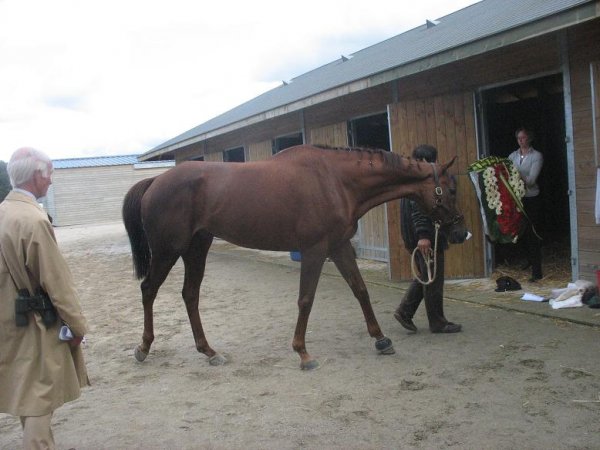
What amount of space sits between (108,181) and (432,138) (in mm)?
32379

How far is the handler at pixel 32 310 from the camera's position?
8.19 ft

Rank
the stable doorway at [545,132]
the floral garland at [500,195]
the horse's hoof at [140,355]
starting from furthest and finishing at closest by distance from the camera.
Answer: the stable doorway at [545,132] → the floral garland at [500,195] → the horse's hoof at [140,355]

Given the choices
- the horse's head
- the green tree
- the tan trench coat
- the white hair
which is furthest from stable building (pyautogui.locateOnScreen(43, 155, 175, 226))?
the tan trench coat

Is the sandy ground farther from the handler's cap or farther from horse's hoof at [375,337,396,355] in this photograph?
the handler's cap

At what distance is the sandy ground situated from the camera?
312cm

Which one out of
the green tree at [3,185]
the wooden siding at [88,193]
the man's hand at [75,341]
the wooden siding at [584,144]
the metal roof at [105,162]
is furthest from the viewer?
the metal roof at [105,162]

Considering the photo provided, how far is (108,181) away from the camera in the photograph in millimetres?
36188

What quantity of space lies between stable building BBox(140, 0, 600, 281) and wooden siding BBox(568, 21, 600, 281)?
10mm

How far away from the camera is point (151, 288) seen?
4914mm

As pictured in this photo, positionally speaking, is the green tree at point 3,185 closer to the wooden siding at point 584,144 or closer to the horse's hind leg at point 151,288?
the horse's hind leg at point 151,288

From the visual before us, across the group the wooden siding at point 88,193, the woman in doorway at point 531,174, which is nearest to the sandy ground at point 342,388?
the woman in doorway at point 531,174

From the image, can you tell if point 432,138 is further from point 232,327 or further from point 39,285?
point 39,285

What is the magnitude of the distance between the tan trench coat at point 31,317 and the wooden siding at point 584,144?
507 cm

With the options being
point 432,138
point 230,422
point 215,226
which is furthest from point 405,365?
point 432,138
